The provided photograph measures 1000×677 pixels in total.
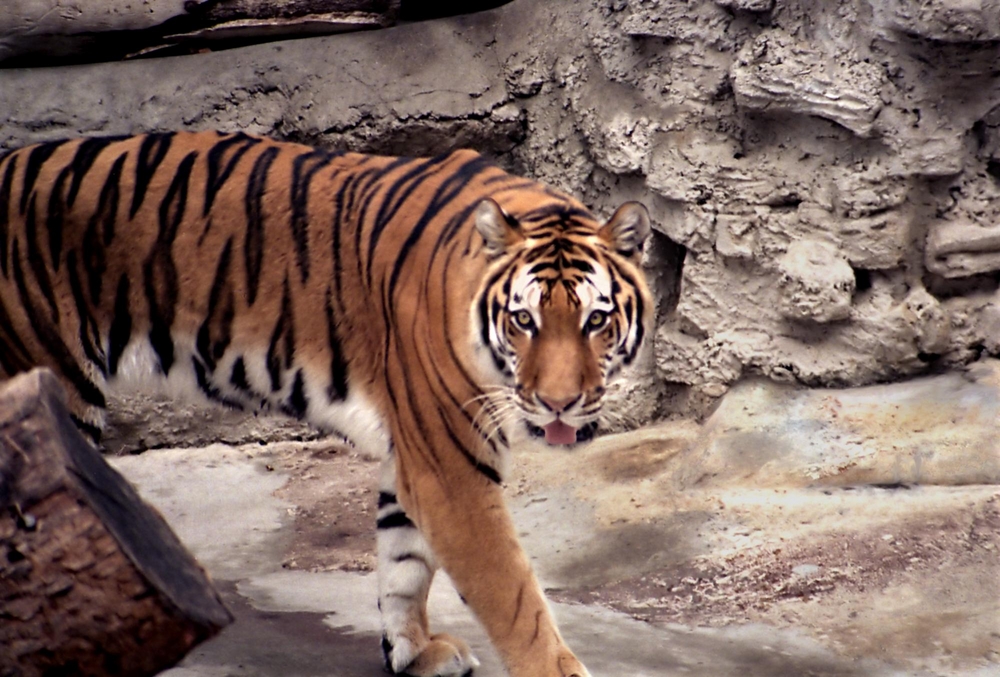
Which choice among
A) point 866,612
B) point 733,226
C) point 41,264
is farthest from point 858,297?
point 41,264

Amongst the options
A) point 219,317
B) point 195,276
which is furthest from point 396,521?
point 195,276

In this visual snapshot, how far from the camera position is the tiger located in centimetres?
328

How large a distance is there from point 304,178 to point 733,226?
7.10ft

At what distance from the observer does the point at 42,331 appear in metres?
3.57

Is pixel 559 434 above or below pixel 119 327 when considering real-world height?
below

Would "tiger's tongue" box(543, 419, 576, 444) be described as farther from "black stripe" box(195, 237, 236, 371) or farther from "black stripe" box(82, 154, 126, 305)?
"black stripe" box(82, 154, 126, 305)

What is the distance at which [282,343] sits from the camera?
3.64 metres

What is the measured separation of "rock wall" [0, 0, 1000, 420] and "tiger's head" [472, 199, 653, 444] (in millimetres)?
2003

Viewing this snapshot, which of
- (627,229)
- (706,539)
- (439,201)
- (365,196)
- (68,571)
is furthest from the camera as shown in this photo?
(706,539)

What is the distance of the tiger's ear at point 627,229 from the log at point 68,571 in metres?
1.58

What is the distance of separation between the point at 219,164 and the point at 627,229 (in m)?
1.26

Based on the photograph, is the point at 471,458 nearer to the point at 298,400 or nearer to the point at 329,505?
the point at 298,400

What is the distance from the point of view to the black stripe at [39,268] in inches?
141

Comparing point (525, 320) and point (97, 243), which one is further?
point (97, 243)
